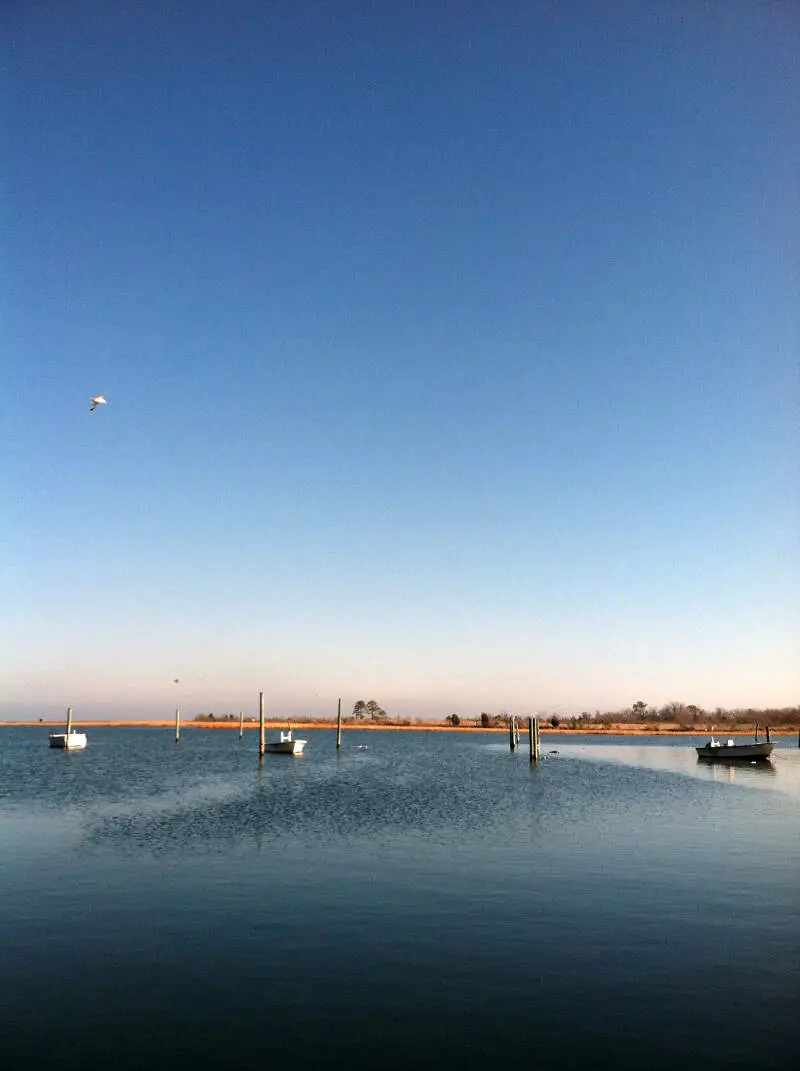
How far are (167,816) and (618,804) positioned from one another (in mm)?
25526

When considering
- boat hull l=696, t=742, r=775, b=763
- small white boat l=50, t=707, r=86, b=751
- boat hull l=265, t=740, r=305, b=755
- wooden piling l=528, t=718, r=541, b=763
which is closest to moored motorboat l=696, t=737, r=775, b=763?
boat hull l=696, t=742, r=775, b=763

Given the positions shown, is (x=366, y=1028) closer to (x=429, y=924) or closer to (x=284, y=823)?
(x=429, y=924)

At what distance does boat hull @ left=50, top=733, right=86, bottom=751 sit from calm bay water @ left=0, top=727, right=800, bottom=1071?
2521 inches

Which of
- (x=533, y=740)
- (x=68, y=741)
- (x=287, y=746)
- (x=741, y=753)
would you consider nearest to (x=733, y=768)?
(x=741, y=753)

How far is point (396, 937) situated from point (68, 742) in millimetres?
92042

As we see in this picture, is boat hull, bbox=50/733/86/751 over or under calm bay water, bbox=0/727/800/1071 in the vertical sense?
over

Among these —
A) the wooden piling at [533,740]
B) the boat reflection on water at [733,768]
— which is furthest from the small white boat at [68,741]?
the boat reflection on water at [733,768]

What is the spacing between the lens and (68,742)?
98.8 meters

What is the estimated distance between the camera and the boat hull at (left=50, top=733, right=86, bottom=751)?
3893 inches

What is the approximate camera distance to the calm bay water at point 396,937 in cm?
1323

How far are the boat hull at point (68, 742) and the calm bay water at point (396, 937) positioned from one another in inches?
2521

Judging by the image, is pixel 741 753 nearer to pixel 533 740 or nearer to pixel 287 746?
pixel 533 740

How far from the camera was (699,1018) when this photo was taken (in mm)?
14297

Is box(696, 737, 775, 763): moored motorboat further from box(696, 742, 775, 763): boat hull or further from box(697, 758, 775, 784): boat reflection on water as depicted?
box(697, 758, 775, 784): boat reflection on water
